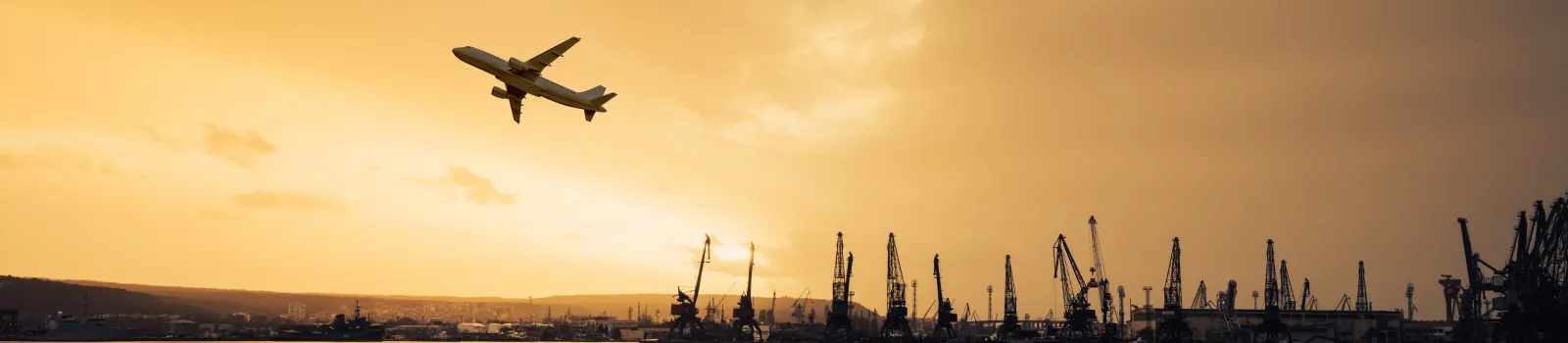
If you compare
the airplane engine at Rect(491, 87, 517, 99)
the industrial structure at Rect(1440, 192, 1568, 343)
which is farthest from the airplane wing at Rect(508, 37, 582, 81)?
the industrial structure at Rect(1440, 192, 1568, 343)

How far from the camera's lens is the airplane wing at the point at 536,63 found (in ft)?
175

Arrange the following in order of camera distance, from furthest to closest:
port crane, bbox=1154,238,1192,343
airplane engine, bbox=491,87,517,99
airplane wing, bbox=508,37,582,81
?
port crane, bbox=1154,238,1192,343 < airplane engine, bbox=491,87,517,99 < airplane wing, bbox=508,37,582,81

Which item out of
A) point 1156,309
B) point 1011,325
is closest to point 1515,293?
point 1011,325

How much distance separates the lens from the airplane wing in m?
53.4

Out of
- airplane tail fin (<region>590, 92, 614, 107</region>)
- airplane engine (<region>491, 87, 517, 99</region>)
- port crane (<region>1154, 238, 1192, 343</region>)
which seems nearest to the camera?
airplane engine (<region>491, 87, 517, 99</region>)

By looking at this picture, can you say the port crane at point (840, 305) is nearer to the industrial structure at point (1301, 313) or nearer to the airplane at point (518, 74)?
the industrial structure at point (1301, 313)

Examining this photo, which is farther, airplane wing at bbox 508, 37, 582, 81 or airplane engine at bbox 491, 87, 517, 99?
airplane engine at bbox 491, 87, 517, 99

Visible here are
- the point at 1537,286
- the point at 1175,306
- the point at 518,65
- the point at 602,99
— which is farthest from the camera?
the point at 1175,306

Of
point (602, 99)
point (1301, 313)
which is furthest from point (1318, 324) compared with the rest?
point (602, 99)

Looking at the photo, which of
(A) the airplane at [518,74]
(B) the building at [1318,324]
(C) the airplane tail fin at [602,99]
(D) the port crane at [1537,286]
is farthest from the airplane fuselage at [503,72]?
(B) the building at [1318,324]

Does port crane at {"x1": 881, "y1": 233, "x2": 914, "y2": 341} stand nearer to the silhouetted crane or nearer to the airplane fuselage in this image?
the silhouetted crane

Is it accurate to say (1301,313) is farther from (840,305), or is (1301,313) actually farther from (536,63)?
(536,63)

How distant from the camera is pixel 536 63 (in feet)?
177

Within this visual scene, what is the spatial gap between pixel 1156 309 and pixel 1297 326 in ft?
94.7
